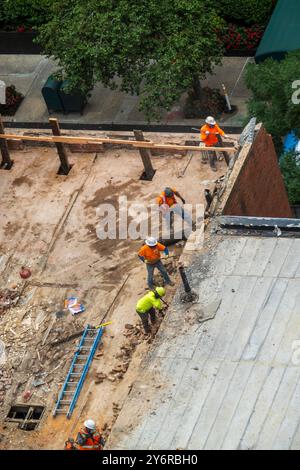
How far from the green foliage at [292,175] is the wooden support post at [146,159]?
20.7ft

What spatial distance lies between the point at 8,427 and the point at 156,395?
395 centimetres

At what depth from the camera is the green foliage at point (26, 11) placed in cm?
3953

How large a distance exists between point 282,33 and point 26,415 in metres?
19.5

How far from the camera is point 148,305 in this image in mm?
19219

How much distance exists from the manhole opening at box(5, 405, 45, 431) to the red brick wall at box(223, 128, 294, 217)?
528 centimetres

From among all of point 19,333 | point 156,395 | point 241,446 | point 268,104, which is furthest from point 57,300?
point 268,104

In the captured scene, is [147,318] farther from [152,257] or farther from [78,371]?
[78,371]

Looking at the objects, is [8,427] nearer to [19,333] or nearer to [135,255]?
[19,333]

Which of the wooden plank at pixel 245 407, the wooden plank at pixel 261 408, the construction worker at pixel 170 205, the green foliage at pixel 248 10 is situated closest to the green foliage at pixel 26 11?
the green foliage at pixel 248 10

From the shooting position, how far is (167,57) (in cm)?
3203

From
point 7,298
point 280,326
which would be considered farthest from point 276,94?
point 280,326

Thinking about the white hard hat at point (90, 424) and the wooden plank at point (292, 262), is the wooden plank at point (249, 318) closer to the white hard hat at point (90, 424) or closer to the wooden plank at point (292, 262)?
the wooden plank at point (292, 262)

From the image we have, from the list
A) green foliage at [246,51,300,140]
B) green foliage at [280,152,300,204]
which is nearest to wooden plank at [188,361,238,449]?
green foliage at [280,152,300,204]

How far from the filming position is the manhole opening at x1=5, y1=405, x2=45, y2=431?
62.0ft
